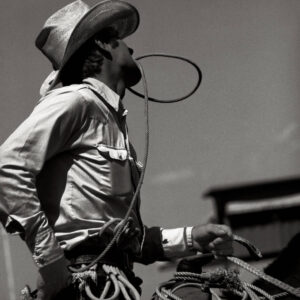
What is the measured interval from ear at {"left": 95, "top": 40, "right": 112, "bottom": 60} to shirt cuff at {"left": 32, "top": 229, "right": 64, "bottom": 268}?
78 centimetres

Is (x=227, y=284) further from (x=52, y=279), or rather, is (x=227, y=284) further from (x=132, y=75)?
(x=132, y=75)

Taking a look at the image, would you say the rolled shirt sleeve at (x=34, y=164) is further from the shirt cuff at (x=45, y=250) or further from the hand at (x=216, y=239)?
the hand at (x=216, y=239)

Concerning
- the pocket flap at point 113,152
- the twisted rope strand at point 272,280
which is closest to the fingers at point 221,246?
the twisted rope strand at point 272,280

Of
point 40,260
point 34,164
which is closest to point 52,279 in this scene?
point 40,260

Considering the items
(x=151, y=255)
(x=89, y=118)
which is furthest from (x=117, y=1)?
(x=151, y=255)

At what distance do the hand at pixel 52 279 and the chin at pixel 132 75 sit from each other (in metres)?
0.82

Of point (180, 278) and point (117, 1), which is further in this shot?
point (117, 1)

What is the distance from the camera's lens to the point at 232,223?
1100 cm

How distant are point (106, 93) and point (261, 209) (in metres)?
7.26

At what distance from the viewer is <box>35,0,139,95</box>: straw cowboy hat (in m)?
4.30

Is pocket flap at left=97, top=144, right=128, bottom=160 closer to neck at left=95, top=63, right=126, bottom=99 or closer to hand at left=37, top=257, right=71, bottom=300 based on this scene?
neck at left=95, top=63, right=126, bottom=99

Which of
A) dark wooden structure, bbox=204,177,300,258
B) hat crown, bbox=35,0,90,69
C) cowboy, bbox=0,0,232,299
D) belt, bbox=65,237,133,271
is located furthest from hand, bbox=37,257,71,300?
dark wooden structure, bbox=204,177,300,258

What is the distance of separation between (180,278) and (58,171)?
540mm

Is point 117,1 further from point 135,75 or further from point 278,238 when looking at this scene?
point 278,238
